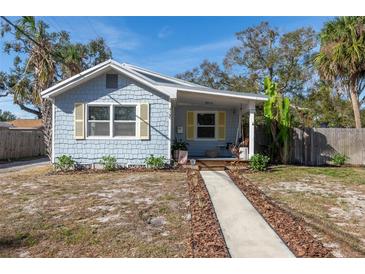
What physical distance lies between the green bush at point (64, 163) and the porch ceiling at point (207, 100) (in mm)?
4818

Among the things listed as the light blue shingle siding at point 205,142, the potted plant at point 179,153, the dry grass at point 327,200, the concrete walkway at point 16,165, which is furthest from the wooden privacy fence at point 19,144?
the dry grass at point 327,200

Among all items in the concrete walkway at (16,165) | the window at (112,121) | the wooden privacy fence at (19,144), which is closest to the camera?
the window at (112,121)

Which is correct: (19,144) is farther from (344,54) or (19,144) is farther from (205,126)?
(344,54)

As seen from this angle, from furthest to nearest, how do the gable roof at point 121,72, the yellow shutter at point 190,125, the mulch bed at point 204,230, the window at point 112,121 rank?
the yellow shutter at point 190,125 < the window at point 112,121 < the gable roof at point 121,72 < the mulch bed at point 204,230

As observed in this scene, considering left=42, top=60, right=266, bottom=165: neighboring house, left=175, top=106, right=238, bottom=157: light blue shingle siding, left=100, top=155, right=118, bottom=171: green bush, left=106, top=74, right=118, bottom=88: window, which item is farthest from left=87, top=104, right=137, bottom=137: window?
left=175, top=106, right=238, bottom=157: light blue shingle siding

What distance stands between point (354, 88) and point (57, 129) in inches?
565

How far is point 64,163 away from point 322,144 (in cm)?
1113

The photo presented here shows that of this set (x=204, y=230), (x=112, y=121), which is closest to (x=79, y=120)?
(x=112, y=121)

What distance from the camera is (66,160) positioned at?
39.9 feet

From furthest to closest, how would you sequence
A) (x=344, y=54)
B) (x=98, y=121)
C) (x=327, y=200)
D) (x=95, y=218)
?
(x=344, y=54)
(x=98, y=121)
(x=327, y=200)
(x=95, y=218)

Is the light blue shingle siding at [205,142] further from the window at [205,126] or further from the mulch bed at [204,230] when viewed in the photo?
the mulch bed at [204,230]

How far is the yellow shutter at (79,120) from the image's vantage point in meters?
12.4

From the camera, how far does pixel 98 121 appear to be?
41.1 ft

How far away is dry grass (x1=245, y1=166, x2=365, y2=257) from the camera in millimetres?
4832
